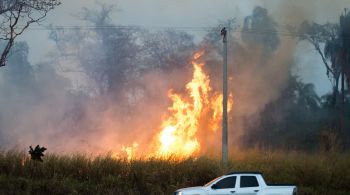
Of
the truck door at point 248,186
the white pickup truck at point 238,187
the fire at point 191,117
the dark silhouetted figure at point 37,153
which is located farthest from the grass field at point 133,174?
the fire at point 191,117

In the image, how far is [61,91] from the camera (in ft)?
178

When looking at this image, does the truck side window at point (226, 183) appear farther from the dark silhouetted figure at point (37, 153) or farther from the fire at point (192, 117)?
the fire at point (192, 117)

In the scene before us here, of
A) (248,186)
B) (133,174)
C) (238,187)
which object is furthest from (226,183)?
(133,174)

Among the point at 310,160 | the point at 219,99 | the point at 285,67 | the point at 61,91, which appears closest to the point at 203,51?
the point at 219,99

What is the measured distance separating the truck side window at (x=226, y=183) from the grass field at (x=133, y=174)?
20.1ft

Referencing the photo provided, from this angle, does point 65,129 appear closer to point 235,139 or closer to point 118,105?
point 118,105

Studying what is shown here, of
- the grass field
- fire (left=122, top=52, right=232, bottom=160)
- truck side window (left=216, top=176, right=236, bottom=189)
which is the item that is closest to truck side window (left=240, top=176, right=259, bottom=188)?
truck side window (left=216, top=176, right=236, bottom=189)

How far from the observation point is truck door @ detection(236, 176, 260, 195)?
22.3 metres

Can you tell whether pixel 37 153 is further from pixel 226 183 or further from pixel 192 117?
pixel 192 117

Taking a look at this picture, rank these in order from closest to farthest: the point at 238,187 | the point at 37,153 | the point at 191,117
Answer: the point at 238,187 → the point at 37,153 → the point at 191,117

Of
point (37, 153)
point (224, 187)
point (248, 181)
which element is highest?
point (37, 153)

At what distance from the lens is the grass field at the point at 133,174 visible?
2738cm

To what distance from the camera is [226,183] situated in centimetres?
2264

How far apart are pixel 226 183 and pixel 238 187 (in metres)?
0.50
